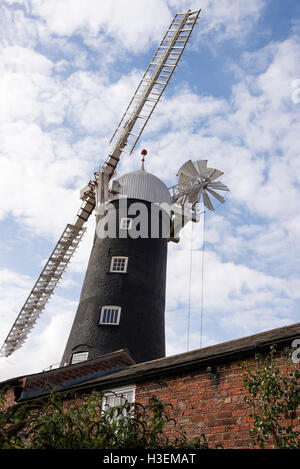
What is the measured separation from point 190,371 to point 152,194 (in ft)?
54.3

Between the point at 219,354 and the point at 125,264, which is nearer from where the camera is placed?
the point at 219,354

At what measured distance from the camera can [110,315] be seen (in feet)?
76.8

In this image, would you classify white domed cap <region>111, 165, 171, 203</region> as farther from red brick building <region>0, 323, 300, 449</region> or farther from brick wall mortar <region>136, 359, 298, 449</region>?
brick wall mortar <region>136, 359, 298, 449</region>

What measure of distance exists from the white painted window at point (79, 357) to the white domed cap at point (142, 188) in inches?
359

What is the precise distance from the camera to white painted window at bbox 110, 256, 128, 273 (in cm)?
2498

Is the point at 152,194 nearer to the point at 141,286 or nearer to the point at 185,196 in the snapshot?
the point at 185,196

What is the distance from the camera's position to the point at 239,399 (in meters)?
10.5

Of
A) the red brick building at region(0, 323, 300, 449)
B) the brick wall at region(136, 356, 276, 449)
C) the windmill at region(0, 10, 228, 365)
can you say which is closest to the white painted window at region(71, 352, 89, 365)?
the windmill at region(0, 10, 228, 365)

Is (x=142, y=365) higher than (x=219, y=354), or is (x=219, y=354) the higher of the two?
(x=142, y=365)

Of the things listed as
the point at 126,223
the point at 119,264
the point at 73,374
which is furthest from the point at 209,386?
the point at 126,223

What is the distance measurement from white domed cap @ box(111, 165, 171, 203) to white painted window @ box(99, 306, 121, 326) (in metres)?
6.74

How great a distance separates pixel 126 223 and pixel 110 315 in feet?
17.7

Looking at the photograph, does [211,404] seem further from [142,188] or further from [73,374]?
[142,188]
